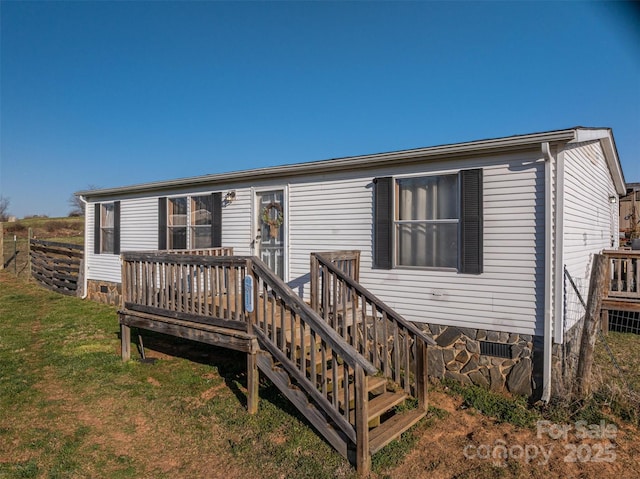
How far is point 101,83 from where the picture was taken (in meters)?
11.6

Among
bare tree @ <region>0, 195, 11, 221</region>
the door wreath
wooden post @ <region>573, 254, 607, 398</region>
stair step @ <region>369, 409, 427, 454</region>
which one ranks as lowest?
stair step @ <region>369, 409, 427, 454</region>

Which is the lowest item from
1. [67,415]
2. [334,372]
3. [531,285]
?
[67,415]

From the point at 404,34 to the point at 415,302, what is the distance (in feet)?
22.4

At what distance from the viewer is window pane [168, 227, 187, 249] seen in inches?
320

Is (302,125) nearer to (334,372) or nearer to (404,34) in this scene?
(404,34)

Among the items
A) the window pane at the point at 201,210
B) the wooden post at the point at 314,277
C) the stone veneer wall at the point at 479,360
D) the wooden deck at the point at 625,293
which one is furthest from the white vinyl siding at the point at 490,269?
the window pane at the point at 201,210

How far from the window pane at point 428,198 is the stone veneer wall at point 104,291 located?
7.40 m

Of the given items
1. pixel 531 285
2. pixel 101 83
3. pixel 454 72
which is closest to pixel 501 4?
pixel 531 285

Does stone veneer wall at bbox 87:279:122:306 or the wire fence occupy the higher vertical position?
stone veneer wall at bbox 87:279:122:306

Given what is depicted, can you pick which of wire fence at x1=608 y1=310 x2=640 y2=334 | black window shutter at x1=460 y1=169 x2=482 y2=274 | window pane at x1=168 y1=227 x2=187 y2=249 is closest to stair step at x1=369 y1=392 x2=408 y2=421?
black window shutter at x1=460 y1=169 x2=482 y2=274

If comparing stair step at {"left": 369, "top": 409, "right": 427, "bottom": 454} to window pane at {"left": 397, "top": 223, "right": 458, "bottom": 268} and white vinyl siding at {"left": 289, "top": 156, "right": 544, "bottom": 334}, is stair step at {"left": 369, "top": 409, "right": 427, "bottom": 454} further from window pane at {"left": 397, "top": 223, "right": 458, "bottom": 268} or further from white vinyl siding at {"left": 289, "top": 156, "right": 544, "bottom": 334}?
window pane at {"left": 397, "top": 223, "right": 458, "bottom": 268}

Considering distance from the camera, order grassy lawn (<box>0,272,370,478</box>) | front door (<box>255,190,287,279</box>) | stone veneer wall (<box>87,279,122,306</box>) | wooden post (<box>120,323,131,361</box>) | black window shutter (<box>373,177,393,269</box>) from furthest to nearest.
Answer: stone veneer wall (<box>87,279,122,306</box>)
front door (<box>255,190,287,279</box>)
wooden post (<box>120,323,131,361</box>)
black window shutter (<box>373,177,393,269</box>)
grassy lawn (<box>0,272,370,478</box>)

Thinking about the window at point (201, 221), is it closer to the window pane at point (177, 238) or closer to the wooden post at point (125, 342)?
the window pane at point (177, 238)

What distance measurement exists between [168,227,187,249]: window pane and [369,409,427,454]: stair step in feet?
19.0
